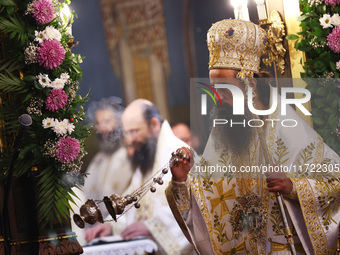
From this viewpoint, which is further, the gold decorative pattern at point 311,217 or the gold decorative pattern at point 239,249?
the gold decorative pattern at point 239,249

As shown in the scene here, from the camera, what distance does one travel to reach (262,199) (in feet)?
13.6

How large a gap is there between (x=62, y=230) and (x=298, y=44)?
7.29ft

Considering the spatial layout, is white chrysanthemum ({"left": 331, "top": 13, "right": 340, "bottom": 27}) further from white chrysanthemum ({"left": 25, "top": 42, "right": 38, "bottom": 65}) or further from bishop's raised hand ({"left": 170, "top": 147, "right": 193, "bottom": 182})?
white chrysanthemum ({"left": 25, "top": 42, "right": 38, "bottom": 65})

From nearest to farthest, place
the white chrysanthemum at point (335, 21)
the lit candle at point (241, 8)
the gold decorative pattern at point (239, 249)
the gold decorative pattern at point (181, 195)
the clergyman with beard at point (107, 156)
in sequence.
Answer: the gold decorative pattern at point (181, 195)
the gold decorative pattern at point (239, 249)
the white chrysanthemum at point (335, 21)
the lit candle at point (241, 8)
the clergyman with beard at point (107, 156)

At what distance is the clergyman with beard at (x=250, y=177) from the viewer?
3961 mm

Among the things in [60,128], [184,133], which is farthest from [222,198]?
[184,133]

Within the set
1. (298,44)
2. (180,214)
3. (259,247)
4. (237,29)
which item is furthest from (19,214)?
(298,44)

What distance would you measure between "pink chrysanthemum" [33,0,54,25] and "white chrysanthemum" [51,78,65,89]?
0.41 metres

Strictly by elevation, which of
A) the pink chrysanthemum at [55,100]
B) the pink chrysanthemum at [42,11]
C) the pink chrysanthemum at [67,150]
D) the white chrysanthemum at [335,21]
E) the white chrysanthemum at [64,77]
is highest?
the pink chrysanthemum at [42,11]

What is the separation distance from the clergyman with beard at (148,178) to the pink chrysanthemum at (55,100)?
5.00 ft

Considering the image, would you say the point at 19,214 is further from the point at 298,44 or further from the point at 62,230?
the point at 298,44

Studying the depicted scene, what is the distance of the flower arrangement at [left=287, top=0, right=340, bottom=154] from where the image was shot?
4305 millimetres

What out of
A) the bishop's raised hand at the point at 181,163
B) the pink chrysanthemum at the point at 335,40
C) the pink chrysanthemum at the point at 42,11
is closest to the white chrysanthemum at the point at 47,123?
the pink chrysanthemum at the point at 42,11

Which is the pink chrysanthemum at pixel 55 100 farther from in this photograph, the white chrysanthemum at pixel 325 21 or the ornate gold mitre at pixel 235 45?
the white chrysanthemum at pixel 325 21
